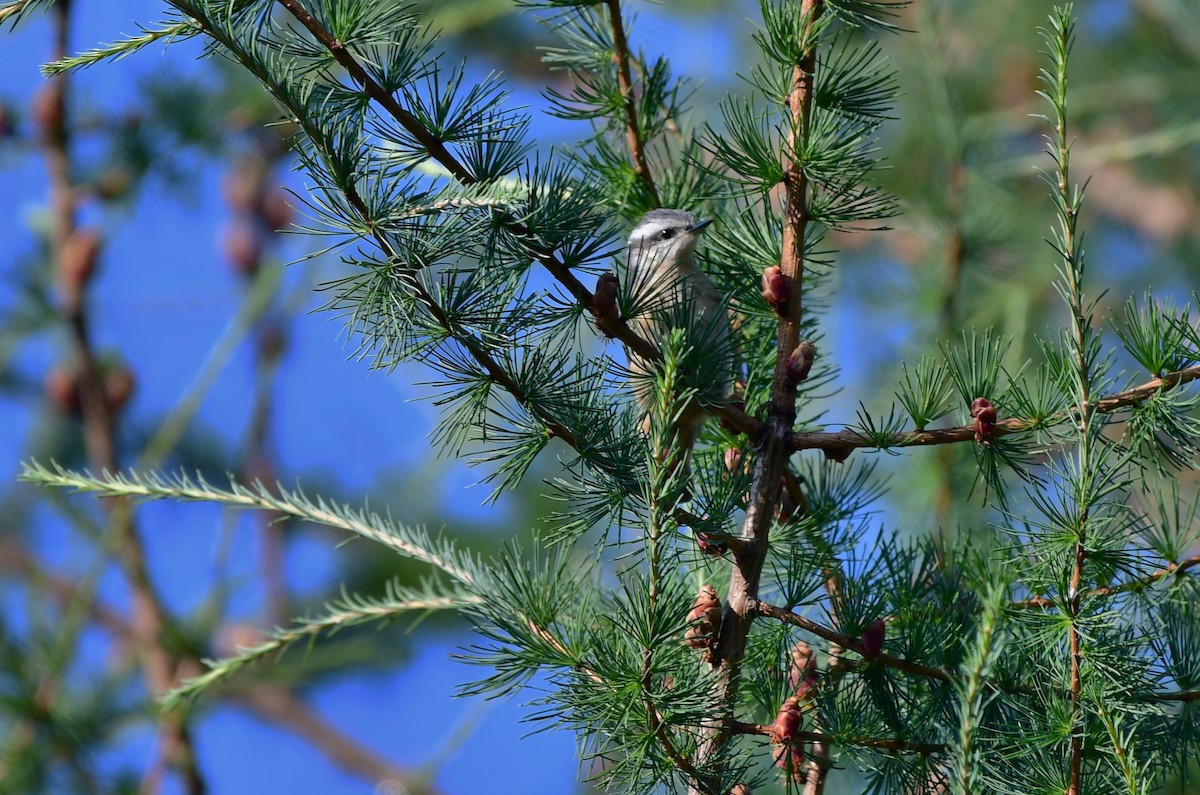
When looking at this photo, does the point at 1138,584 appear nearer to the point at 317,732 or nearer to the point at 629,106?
the point at 629,106

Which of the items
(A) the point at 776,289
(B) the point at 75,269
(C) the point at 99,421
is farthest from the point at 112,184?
(A) the point at 776,289

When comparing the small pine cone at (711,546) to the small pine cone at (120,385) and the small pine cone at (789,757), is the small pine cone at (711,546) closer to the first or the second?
the small pine cone at (789,757)

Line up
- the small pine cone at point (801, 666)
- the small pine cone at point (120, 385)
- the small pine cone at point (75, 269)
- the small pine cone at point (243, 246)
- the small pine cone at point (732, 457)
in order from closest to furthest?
1. the small pine cone at point (801, 666)
2. the small pine cone at point (732, 457)
3. the small pine cone at point (75, 269)
4. the small pine cone at point (120, 385)
5. the small pine cone at point (243, 246)

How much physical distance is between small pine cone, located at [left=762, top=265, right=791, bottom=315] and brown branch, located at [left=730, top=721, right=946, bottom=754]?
2.12 ft

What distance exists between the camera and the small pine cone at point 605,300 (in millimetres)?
1639

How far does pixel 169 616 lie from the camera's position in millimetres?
3736

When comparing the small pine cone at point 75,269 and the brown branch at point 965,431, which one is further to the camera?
the small pine cone at point 75,269

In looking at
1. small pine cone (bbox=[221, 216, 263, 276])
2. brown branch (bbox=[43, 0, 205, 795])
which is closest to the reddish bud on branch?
brown branch (bbox=[43, 0, 205, 795])

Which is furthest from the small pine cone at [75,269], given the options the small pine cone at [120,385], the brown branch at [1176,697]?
the brown branch at [1176,697]

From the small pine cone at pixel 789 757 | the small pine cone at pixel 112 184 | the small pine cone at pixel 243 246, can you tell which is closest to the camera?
the small pine cone at pixel 789 757

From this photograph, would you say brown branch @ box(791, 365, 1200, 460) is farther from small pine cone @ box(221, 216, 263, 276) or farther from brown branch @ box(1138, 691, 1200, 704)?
small pine cone @ box(221, 216, 263, 276)

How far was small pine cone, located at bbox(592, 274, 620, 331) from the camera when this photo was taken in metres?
1.64

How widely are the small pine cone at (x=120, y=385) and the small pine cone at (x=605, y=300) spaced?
3.33 metres

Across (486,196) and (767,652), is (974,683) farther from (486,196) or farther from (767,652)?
(486,196)
